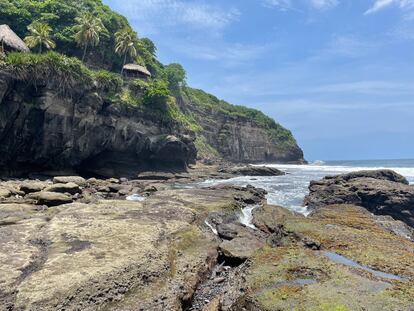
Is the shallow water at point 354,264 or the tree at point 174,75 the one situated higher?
the tree at point 174,75

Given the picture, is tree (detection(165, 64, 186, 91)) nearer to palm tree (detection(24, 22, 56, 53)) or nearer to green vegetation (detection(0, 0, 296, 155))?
green vegetation (detection(0, 0, 296, 155))

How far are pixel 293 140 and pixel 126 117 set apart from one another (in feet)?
356

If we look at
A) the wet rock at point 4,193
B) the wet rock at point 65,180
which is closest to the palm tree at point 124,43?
the wet rock at point 65,180

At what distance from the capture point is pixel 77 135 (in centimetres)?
5738

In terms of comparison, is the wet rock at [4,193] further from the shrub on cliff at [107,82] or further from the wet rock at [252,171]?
the wet rock at [252,171]

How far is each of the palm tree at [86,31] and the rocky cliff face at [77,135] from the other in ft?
48.7

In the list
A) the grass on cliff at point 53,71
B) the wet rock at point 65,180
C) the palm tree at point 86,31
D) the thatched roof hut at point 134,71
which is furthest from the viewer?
the thatched roof hut at point 134,71

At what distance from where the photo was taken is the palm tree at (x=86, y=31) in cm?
6469

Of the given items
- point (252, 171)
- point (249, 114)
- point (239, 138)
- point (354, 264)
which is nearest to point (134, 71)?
point (252, 171)

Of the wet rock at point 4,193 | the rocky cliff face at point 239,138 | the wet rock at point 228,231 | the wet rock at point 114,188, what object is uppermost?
the rocky cliff face at point 239,138

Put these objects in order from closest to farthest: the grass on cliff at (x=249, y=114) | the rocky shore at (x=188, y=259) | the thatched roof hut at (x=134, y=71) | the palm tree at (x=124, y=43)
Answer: the rocky shore at (x=188, y=259), the palm tree at (x=124, y=43), the thatched roof hut at (x=134, y=71), the grass on cliff at (x=249, y=114)

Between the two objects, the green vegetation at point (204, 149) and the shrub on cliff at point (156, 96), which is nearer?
the shrub on cliff at point (156, 96)

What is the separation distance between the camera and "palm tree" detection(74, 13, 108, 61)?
64.7 metres

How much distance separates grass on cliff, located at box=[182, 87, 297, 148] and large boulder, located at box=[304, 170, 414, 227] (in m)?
94.6
